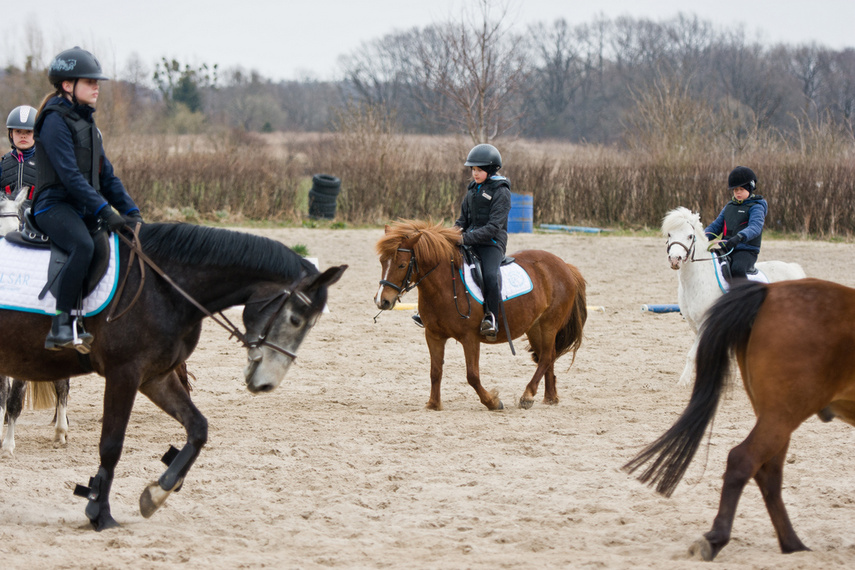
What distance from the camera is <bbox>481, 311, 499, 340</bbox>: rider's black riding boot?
21.5 feet

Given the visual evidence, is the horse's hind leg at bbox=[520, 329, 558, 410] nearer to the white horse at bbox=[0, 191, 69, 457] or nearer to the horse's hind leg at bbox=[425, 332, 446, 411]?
the horse's hind leg at bbox=[425, 332, 446, 411]

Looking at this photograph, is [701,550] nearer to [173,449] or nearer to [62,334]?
[173,449]

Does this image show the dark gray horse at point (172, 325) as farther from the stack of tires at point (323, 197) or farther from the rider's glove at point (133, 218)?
the stack of tires at point (323, 197)

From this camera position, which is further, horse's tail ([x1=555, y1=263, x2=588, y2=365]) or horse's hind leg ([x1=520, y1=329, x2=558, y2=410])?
horse's tail ([x1=555, y1=263, x2=588, y2=365])

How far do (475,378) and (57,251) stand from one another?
11.4 ft

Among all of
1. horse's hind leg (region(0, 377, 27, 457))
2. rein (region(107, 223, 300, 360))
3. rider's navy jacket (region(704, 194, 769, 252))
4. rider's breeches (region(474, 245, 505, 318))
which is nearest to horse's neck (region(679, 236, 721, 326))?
rider's navy jacket (region(704, 194, 769, 252))

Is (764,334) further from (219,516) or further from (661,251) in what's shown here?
(661,251)

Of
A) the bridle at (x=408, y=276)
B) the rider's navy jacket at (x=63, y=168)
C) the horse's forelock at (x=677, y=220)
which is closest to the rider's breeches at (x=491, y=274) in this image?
the bridle at (x=408, y=276)

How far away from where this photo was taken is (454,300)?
660cm

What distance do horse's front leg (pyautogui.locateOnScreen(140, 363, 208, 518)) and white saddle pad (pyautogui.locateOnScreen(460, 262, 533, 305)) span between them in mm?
2979

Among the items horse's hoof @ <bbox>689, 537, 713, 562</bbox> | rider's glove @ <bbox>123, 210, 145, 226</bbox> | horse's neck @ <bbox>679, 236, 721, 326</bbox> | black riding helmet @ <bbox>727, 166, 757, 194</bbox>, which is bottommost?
horse's hoof @ <bbox>689, 537, 713, 562</bbox>

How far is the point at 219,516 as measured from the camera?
4156mm

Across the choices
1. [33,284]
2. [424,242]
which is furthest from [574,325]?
[33,284]

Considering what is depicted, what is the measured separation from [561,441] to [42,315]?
3419 millimetres
